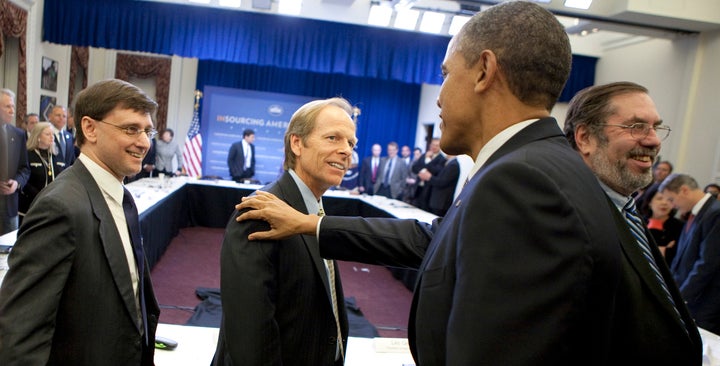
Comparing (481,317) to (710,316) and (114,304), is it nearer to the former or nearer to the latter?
(114,304)

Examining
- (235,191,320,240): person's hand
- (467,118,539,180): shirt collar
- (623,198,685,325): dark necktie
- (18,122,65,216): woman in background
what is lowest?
(18,122,65,216): woman in background

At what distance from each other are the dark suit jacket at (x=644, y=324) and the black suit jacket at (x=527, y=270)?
27 cm

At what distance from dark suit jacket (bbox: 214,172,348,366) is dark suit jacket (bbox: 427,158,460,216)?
6236 millimetres

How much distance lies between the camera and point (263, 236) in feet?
4.33

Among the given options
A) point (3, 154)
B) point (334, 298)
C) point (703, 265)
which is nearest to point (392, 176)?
point (703, 265)

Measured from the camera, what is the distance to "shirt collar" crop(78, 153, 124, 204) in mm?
1542

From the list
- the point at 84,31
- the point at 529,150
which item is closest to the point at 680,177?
the point at 529,150

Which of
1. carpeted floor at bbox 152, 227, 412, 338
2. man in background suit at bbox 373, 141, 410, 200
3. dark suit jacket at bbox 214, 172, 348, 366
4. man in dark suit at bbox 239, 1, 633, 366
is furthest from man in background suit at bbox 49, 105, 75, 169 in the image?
man in background suit at bbox 373, 141, 410, 200

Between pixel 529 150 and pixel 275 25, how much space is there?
917 cm

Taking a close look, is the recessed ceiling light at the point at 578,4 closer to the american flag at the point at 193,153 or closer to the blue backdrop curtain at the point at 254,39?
the blue backdrop curtain at the point at 254,39

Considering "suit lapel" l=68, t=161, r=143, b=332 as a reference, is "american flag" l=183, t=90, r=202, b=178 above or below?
below

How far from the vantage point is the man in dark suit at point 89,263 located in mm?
1242

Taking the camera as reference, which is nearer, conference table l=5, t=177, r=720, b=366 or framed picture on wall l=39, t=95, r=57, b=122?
conference table l=5, t=177, r=720, b=366

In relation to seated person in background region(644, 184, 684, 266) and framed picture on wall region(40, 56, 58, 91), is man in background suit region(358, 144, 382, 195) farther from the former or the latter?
seated person in background region(644, 184, 684, 266)
